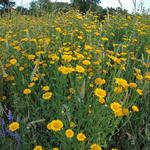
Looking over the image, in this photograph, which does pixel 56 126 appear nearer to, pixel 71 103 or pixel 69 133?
pixel 69 133

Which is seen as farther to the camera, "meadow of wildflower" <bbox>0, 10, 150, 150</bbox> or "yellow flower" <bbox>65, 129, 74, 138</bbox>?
"meadow of wildflower" <bbox>0, 10, 150, 150</bbox>

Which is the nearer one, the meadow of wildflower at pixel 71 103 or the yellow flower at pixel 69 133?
the yellow flower at pixel 69 133

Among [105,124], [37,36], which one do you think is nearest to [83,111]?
[105,124]

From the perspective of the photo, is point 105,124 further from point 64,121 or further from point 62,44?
point 62,44

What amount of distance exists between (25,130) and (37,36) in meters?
1.62

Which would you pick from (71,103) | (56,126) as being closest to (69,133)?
(56,126)

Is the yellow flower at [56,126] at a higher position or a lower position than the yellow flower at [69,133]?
higher

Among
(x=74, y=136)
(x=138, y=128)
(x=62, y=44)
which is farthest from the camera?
(x=62, y=44)

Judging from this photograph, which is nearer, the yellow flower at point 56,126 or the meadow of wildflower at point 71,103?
the yellow flower at point 56,126

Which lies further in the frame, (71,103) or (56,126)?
(71,103)

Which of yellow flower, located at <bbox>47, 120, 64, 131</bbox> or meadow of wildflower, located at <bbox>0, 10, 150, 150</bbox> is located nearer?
yellow flower, located at <bbox>47, 120, 64, 131</bbox>

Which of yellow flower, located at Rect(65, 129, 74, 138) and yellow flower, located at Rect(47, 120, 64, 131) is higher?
yellow flower, located at Rect(47, 120, 64, 131)

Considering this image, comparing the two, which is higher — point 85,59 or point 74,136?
point 85,59

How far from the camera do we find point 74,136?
203 cm
